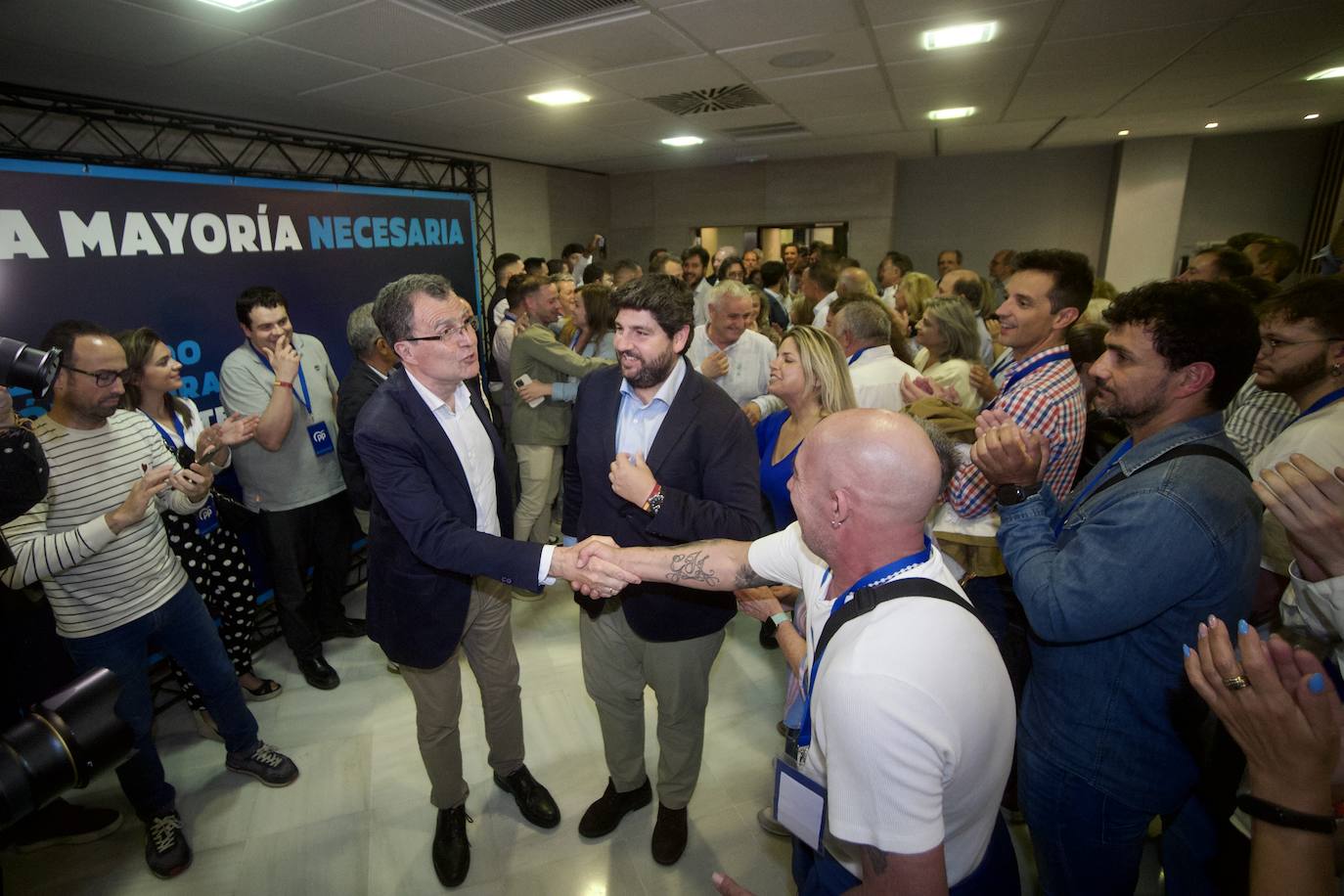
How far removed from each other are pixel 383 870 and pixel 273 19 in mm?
3870

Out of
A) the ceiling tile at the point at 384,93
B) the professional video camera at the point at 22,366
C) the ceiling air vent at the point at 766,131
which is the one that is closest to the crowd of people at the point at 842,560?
the professional video camera at the point at 22,366

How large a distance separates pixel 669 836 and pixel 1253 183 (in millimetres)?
11295

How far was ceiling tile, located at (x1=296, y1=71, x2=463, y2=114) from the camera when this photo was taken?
14.3 feet

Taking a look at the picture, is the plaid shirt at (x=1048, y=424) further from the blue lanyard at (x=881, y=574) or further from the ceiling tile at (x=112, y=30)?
the ceiling tile at (x=112, y=30)

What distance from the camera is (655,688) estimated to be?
6.67 feet

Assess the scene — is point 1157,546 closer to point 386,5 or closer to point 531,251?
point 386,5

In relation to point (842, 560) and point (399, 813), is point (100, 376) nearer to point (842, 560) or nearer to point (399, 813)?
point (399, 813)

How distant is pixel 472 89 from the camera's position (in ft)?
15.4

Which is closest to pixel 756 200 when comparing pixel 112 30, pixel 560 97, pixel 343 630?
pixel 560 97

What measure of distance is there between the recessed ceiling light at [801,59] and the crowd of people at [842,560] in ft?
6.68

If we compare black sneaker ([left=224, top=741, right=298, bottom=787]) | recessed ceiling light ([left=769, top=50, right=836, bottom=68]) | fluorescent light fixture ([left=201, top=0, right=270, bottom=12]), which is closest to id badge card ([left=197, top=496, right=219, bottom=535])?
black sneaker ([left=224, top=741, right=298, bottom=787])

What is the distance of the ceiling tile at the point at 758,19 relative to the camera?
3170 millimetres

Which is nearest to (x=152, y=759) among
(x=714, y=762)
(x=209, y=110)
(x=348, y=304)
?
(x=714, y=762)

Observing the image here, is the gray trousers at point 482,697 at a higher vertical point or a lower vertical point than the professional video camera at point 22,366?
lower
